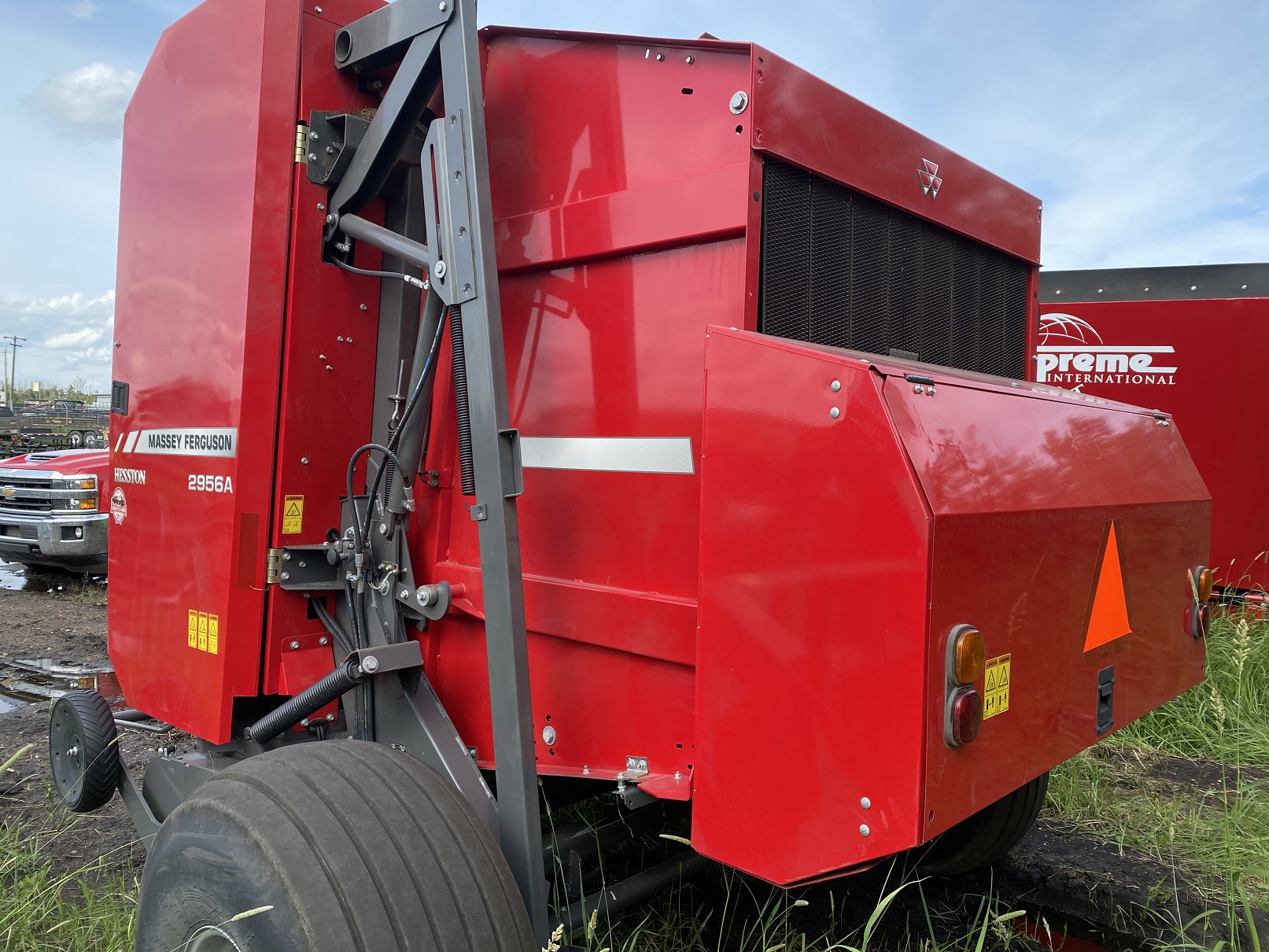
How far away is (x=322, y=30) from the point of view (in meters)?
2.47

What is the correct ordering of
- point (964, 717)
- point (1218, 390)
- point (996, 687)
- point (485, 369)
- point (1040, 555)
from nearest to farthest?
point (964, 717)
point (996, 687)
point (1040, 555)
point (485, 369)
point (1218, 390)

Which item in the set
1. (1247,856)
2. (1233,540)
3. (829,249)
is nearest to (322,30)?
(829,249)

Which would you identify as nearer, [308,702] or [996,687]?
[996,687]

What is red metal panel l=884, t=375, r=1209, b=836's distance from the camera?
1549 mm

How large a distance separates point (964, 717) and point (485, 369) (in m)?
1.18

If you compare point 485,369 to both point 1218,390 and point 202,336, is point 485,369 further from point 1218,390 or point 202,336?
point 1218,390

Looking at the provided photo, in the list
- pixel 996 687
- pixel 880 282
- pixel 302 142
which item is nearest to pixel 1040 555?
pixel 996 687

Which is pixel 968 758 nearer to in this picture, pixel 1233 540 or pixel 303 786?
pixel 303 786

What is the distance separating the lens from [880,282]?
2.36m

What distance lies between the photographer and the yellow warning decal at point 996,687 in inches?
64.6

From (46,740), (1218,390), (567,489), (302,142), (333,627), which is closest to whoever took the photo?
(567,489)

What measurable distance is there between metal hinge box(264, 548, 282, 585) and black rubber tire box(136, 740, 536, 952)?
0.59 meters

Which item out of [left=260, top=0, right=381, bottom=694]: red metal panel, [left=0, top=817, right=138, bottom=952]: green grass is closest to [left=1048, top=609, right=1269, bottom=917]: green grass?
[left=260, top=0, right=381, bottom=694]: red metal panel

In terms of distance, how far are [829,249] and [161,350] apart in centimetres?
203
